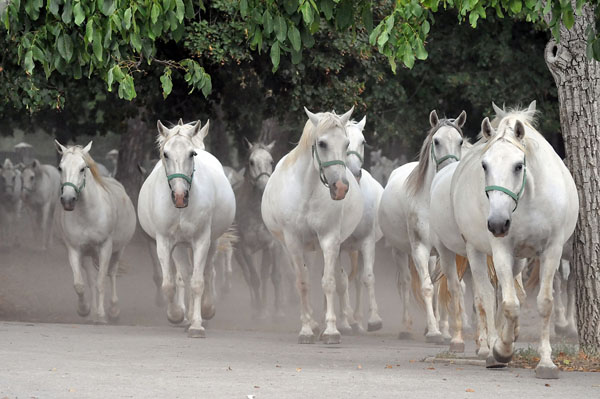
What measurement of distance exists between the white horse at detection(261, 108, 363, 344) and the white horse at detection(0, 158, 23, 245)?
19743mm

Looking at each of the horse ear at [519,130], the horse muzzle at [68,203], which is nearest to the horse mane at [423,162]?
the horse ear at [519,130]

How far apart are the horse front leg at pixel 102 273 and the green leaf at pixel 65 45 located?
Answer: 6.86 meters

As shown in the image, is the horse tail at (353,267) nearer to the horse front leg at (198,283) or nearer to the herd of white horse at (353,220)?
the herd of white horse at (353,220)

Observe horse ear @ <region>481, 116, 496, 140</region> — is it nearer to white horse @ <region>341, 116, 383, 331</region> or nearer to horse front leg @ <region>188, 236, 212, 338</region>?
white horse @ <region>341, 116, 383, 331</region>

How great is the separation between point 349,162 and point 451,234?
3.83m

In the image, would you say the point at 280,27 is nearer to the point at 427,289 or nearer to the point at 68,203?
the point at 427,289

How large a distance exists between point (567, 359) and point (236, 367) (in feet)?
10.2

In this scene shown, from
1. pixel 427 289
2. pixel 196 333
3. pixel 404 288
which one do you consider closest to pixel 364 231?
pixel 404 288

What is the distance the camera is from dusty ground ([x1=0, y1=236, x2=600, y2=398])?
28.5 ft

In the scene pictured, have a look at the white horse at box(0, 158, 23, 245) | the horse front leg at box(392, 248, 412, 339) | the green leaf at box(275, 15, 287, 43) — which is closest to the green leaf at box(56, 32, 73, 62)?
the green leaf at box(275, 15, 287, 43)

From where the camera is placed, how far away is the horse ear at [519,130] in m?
9.78

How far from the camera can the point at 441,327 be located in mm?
14992

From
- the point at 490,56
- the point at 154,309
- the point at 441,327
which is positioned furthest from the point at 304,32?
the point at 490,56

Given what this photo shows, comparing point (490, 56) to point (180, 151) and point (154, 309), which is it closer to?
point (154, 309)
